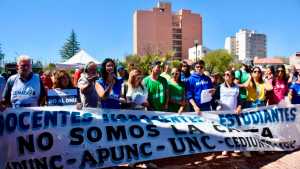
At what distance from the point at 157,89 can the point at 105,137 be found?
1521 millimetres

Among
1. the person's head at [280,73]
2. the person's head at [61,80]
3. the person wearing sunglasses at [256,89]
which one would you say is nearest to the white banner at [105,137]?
the person wearing sunglasses at [256,89]

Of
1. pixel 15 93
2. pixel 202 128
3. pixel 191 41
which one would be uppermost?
pixel 191 41

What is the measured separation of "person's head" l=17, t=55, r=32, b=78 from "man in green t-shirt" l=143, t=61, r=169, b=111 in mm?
2038

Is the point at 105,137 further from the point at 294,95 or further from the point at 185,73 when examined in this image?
the point at 294,95

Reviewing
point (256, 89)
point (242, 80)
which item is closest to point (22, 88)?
point (256, 89)

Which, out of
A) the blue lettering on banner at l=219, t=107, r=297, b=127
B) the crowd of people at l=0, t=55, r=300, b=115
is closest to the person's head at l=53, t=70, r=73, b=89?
the crowd of people at l=0, t=55, r=300, b=115

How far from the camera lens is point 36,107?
20.7ft

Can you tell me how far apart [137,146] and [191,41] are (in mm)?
172062

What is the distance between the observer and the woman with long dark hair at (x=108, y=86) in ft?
21.5

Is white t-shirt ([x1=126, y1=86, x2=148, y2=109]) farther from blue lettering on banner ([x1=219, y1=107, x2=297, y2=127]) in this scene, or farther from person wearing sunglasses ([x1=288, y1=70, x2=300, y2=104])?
person wearing sunglasses ([x1=288, y1=70, x2=300, y2=104])

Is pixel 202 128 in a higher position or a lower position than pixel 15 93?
lower

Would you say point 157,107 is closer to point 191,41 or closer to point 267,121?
point 267,121

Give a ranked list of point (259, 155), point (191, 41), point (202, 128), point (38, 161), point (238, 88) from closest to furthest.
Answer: point (38, 161)
point (202, 128)
point (259, 155)
point (238, 88)
point (191, 41)

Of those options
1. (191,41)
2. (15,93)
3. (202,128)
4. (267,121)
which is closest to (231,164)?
(202,128)
